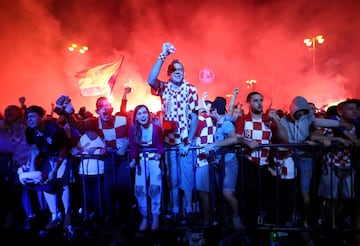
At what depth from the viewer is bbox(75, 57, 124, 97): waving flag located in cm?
820

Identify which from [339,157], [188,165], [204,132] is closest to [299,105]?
[339,157]

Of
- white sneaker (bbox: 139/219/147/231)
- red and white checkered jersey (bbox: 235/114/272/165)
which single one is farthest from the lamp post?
white sneaker (bbox: 139/219/147/231)

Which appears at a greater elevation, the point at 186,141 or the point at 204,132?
the point at 204,132

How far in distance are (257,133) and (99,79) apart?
5.61m

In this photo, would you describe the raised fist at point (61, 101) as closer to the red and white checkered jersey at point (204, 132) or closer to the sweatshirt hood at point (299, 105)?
the red and white checkered jersey at point (204, 132)

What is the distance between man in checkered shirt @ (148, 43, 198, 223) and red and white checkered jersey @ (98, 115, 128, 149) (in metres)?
0.78

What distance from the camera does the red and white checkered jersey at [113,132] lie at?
4.93 metres

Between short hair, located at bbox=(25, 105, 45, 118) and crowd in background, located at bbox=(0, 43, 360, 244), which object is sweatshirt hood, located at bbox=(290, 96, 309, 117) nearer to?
crowd in background, located at bbox=(0, 43, 360, 244)

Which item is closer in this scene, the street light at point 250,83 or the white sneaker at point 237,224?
the white sneaker at point 237,224

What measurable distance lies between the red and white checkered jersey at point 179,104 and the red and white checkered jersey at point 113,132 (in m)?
0.80

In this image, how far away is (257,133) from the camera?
14.7ft

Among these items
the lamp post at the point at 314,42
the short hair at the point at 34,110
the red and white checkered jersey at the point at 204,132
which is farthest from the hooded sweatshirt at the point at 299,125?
the lamp post at the point at 314,42

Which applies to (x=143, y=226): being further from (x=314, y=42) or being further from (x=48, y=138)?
(x=314, y=42)

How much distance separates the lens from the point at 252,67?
26.4m
